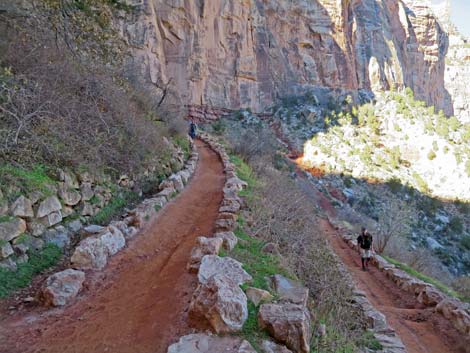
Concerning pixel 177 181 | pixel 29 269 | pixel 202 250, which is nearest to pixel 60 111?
pixel 29 269

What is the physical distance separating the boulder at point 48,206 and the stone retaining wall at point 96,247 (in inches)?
21.5

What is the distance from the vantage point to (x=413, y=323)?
7.07 m

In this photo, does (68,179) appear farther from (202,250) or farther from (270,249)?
(270,249)

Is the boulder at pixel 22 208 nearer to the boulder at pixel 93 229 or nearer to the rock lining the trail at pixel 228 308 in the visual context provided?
the boulder at pixel 93 229

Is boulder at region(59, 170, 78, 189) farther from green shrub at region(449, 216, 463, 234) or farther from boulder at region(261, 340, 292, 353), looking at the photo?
green shrub at region(449, 216, 463, 234)

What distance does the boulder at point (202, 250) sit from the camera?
4.39 meters

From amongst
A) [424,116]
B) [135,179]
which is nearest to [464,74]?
[424,116]

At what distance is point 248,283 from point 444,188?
101 feet

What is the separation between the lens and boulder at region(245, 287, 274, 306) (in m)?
3.57

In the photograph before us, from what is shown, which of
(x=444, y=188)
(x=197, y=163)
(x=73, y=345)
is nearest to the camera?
(x=73, y=345)

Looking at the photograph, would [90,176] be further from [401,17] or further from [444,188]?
[401,17]

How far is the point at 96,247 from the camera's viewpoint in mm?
4793

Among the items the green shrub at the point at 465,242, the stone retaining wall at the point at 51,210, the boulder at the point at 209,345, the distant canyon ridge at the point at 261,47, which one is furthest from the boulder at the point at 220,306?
the green shrub at the point at 465,242

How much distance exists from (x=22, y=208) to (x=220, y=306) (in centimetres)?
297
